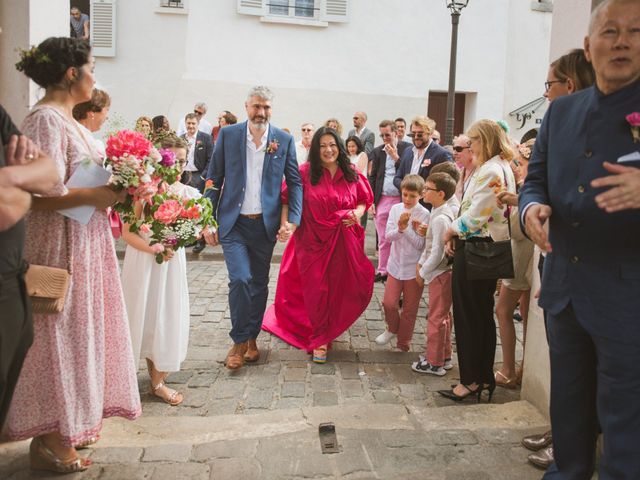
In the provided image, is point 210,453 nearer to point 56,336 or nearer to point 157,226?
point 56,336

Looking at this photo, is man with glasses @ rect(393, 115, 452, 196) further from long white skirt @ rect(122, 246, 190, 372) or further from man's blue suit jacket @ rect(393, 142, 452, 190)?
long white skirt @ rect(122, 246, 190, 372)

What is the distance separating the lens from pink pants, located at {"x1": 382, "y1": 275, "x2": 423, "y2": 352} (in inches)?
219

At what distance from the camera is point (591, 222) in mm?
2441

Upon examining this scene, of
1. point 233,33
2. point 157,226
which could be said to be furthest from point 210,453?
point 233,33

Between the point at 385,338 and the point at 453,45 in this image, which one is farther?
the point at 453,45

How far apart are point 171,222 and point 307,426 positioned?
144cm

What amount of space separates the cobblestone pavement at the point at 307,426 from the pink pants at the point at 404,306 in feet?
0.55

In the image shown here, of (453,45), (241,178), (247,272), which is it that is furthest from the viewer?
(453,45)

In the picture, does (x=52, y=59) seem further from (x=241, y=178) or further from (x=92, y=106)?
(x=241, y=178)

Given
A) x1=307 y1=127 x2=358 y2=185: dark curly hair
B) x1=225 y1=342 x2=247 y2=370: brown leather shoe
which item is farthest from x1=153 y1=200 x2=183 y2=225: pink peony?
x1=307 y1=127 x2=358 y2=185: dark curly hair

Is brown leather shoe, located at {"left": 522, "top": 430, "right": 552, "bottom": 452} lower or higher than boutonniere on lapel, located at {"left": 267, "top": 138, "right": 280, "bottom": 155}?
lower

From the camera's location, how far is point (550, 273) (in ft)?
8.93

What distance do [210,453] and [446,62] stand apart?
46.0ft

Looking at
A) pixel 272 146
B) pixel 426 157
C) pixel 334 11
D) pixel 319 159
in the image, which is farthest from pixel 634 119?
pixel 334 11
